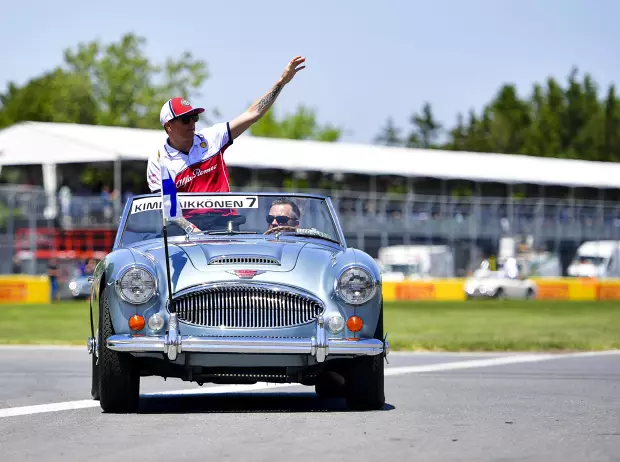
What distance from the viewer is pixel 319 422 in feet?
24.2

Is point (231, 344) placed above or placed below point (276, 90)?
below

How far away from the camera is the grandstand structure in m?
46.8

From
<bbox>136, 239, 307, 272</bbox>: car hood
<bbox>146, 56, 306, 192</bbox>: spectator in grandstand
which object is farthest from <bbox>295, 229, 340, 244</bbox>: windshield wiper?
<bbox>146, 56, 306, 192</bbox>: spectator in grandstand

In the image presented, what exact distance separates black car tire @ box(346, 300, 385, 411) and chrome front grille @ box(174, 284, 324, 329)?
489mm

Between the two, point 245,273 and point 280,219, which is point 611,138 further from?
point 245,273

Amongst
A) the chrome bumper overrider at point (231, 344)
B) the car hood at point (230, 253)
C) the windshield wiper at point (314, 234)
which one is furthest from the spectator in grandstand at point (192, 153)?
the chrome bumper overrider at point (231, 344)

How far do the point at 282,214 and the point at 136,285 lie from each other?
157cm

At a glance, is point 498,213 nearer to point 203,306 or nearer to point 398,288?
point 398,288

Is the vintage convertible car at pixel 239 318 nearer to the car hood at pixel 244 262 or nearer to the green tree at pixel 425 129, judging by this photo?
the car hood at pixel 244 262

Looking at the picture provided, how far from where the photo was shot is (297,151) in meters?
63.8

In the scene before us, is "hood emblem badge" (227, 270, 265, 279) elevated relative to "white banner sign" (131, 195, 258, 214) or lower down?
lower down

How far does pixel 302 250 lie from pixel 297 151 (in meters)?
55.6

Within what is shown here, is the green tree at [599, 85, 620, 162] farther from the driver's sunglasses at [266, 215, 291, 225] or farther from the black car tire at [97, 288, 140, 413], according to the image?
the black car tire at [97, 288, 140, 413]

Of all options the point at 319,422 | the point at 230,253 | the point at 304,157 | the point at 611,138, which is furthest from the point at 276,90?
the point at 611,138
